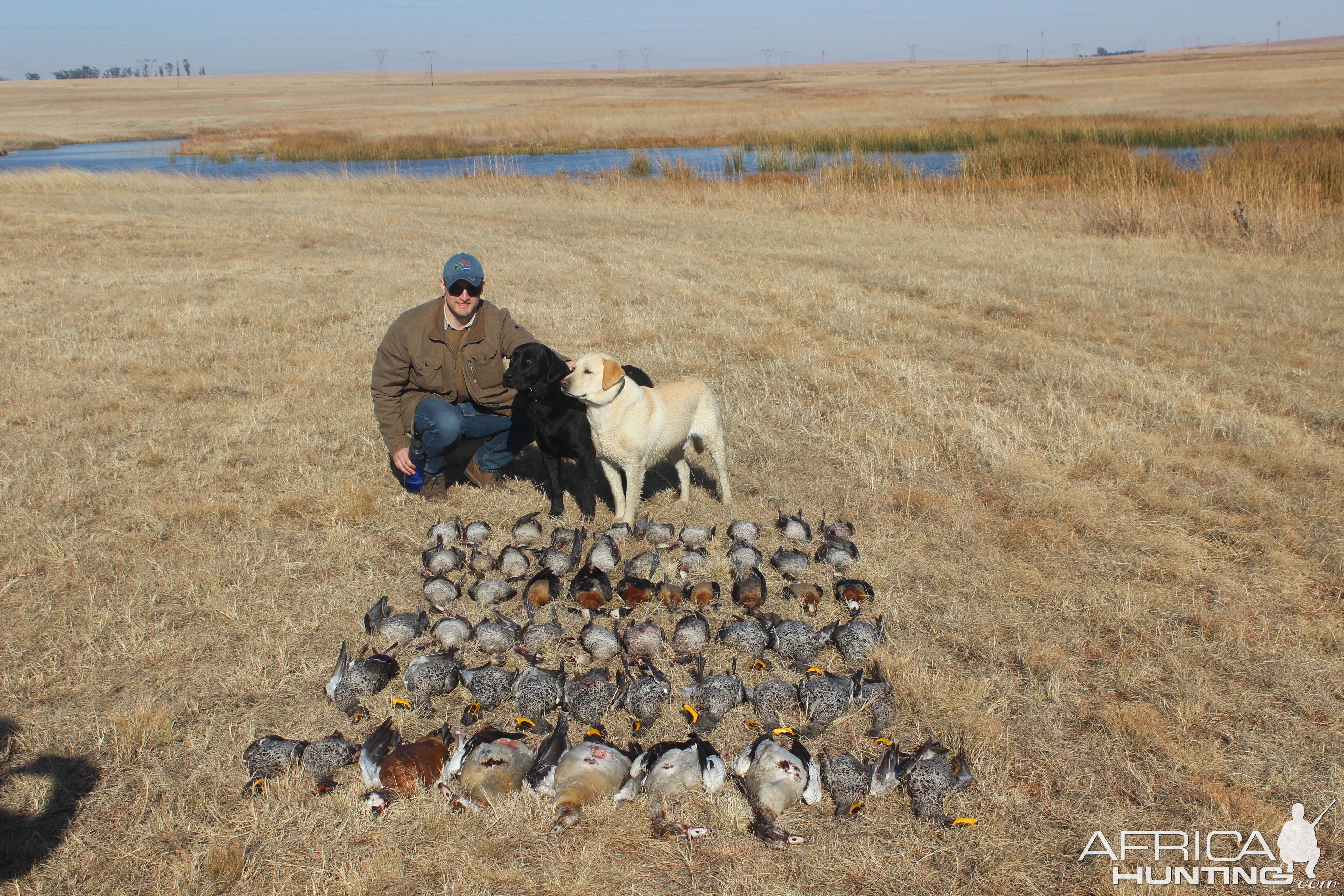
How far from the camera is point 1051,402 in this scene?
796 cm

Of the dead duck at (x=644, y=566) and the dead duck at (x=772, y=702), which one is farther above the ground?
the dead duck at (x=644, y=566)

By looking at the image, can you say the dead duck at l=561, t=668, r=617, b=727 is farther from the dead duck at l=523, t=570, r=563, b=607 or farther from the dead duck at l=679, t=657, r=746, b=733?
the dead duck at l=523, t=570, r=563, b=607

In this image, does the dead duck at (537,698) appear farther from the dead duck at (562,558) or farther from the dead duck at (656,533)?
the dead duck at (656,533)

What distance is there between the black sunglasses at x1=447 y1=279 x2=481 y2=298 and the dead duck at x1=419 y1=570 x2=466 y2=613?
2060mm

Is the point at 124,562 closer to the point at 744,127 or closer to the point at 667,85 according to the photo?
the point at 744,127

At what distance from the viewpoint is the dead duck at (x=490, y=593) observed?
16.8ft

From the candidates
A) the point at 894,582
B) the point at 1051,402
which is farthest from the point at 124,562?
the point at 1051,402

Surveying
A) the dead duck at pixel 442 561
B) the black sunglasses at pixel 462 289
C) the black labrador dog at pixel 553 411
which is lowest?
the dead duck at pixel 442 561

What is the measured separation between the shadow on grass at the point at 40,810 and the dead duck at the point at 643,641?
2.48 metres

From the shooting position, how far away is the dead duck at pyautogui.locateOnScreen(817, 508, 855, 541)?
5.62 m

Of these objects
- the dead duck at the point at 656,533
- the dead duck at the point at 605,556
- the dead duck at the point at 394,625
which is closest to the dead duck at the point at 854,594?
the dead duck at the point at 656,533

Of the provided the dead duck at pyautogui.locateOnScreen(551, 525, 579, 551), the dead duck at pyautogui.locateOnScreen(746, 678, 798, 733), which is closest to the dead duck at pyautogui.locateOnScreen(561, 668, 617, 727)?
the dead duck at pyautogui.locateOnScreen(746, 678, 798, 733)

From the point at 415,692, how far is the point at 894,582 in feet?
9.61
